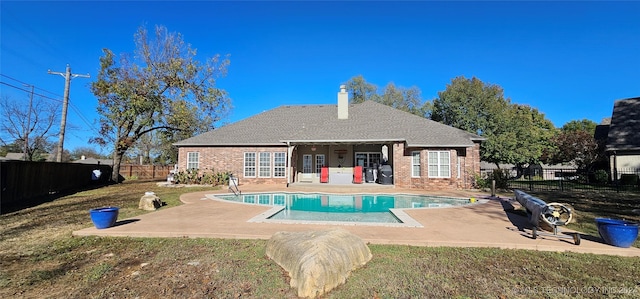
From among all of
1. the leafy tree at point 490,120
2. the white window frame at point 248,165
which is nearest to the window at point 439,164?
the white window frame at point 248,165

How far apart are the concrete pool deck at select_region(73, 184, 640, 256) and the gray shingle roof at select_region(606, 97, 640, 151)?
15858 millimetres

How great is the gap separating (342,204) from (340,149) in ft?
26.9

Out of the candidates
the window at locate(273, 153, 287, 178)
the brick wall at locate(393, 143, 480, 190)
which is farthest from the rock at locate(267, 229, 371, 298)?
the window at locate(273, 153, 287, 178)

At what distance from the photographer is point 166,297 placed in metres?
3.63

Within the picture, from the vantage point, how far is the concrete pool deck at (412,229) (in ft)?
18.8

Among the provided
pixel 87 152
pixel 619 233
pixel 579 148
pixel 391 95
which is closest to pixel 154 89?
pixel 619 233

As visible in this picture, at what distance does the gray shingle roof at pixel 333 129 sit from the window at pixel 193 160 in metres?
0.78

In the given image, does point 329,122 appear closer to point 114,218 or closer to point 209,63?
point 209,63

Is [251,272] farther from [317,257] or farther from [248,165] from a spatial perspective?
[248,165]

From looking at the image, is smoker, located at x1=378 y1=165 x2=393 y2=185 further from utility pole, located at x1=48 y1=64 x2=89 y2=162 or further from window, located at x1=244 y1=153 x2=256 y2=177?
utility pole, located at x1=48 y1=64 x2=89 y2=162

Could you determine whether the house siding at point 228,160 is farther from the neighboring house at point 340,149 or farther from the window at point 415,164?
the window at point 415,164

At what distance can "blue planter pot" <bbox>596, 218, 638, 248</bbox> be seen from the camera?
529 cm

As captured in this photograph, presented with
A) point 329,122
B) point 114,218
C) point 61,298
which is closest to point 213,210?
point 114,218

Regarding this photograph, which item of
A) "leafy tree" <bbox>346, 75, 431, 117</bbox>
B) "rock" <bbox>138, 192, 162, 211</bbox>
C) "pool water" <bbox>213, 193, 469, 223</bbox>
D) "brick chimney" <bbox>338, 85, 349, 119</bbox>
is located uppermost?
"leafy tree" <bbox>346, 75, 431, 117</bbox>
